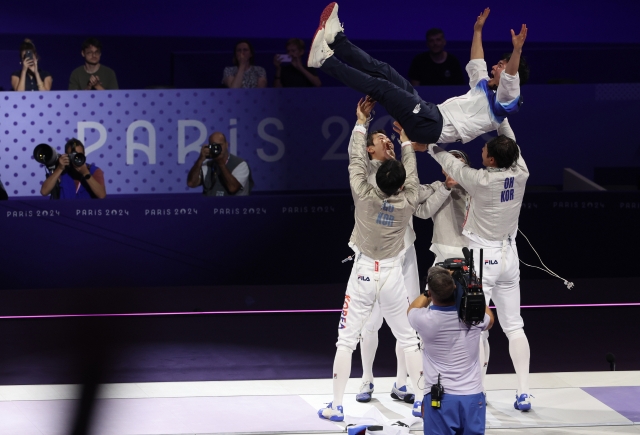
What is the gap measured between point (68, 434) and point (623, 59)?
852cm

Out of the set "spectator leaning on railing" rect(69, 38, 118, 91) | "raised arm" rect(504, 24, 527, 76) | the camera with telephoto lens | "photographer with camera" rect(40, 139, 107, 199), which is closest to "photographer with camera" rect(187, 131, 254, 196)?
the camera with telephoto lens

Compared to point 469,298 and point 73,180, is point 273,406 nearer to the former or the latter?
point 469,298

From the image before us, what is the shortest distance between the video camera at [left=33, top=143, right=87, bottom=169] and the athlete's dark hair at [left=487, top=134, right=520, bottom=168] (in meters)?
4.27

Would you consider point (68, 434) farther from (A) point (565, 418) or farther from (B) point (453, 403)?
(A) point (565, 418)

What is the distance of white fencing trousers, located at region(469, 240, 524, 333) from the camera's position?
17.5ft

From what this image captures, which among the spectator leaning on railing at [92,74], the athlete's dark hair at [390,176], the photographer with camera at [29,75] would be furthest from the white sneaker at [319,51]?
the photographer with camera at [29,75]

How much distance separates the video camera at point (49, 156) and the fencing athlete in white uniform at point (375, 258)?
379 cm

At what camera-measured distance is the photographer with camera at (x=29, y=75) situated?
926 centimetres

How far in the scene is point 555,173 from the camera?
9578 mm

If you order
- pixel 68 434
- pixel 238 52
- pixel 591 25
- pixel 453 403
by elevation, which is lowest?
pixel 68 434

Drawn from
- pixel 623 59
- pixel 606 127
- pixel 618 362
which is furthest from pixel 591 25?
pixel 618 362

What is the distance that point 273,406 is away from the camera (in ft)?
18.1

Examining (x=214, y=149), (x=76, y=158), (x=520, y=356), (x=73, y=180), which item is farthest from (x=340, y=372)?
(x=73, y=180)

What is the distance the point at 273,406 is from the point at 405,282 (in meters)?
1.05
